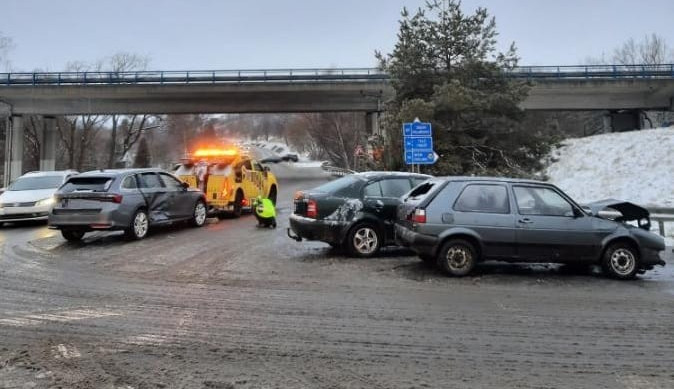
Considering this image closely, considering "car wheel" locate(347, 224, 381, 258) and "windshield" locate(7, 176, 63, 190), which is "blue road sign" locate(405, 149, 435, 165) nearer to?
"car wheel" locate(347, 224, 381, 258)

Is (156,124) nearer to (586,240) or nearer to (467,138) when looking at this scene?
(467,138)

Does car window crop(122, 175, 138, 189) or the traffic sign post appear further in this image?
the traffic sign post

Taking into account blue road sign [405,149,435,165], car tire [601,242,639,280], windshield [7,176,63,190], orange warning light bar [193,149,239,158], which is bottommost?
car tire [601,242,639,280]

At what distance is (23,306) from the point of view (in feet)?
20.4

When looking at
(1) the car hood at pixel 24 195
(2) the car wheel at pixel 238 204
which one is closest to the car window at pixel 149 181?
(2) the car wheel at pixel 238 204

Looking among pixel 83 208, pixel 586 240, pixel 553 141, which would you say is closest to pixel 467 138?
pixel 553 141

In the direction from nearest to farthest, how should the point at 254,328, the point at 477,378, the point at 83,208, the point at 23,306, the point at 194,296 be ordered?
1. the point at 477,378
2. the point at 254,328
3. the point at 23,306
4. the point at 194,296
5. the point at 83,208

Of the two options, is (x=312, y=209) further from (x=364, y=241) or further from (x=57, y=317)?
(x=57, y=317)

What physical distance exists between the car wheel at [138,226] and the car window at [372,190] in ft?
17.5

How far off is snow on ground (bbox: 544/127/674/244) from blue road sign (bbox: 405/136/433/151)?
6.87 metres

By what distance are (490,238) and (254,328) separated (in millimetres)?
4252

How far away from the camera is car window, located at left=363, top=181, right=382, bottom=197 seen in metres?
9.82

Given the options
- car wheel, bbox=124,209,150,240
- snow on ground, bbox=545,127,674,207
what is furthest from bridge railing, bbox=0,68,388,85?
car wheel, bbox=124,209,150,240

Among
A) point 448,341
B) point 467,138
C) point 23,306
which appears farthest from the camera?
point 467,138
